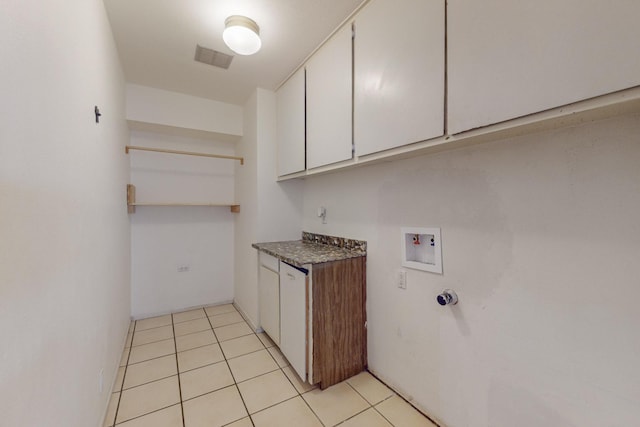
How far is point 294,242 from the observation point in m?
2.70

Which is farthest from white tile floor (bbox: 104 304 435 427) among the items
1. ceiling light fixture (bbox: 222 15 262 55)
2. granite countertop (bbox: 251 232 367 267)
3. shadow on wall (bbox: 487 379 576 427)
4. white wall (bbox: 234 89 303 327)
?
ceiling light fixture (bbox: 222 15 262 55)

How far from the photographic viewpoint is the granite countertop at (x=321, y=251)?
1797mm

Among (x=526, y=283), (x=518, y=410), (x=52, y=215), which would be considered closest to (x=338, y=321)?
(x=518, y=410)

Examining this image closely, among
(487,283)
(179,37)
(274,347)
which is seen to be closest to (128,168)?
(179,37)

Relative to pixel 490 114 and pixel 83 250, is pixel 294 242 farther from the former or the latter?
pixel 490 114

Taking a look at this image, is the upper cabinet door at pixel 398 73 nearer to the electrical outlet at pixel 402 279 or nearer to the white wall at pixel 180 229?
the electrical outlet at pixel 402 279

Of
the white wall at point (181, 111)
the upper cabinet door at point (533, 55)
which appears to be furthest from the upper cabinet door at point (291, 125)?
the upper cabinet door at point (533, 55)

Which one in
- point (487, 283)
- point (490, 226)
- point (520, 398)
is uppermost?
point (490, 226)

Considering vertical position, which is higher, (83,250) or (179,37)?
(179,37)

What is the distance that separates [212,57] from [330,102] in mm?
1140

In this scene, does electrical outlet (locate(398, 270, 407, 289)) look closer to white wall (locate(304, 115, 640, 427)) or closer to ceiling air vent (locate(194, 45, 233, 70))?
white wall (locate(304, 115, 640, 427))

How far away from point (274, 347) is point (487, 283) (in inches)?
73.7

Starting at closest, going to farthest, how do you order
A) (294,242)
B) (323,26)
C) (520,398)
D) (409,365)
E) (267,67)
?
1. (520,398)
2. (409,365)
3. (323,26)
4. (267,67)
5. (294,242)

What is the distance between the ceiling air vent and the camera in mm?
2061
